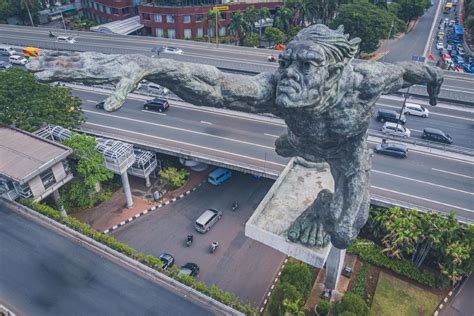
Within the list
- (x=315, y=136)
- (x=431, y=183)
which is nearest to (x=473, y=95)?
(x=431, y=183)

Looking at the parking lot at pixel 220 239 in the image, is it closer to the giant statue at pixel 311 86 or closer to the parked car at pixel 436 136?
the giant statue at pixel 311 86

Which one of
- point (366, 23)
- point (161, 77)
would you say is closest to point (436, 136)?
point (366, 23)

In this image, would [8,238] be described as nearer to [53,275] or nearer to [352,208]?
[53,275]

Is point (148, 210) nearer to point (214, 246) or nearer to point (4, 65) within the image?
point (214, 246)

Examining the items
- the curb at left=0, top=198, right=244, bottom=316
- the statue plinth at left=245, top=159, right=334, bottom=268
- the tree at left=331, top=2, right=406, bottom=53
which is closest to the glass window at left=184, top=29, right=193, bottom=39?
the tree at left=331, top=2, right=406, bottom=53

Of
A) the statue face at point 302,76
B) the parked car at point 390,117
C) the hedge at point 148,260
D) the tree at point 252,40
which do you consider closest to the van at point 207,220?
the hedge at point 148,260
